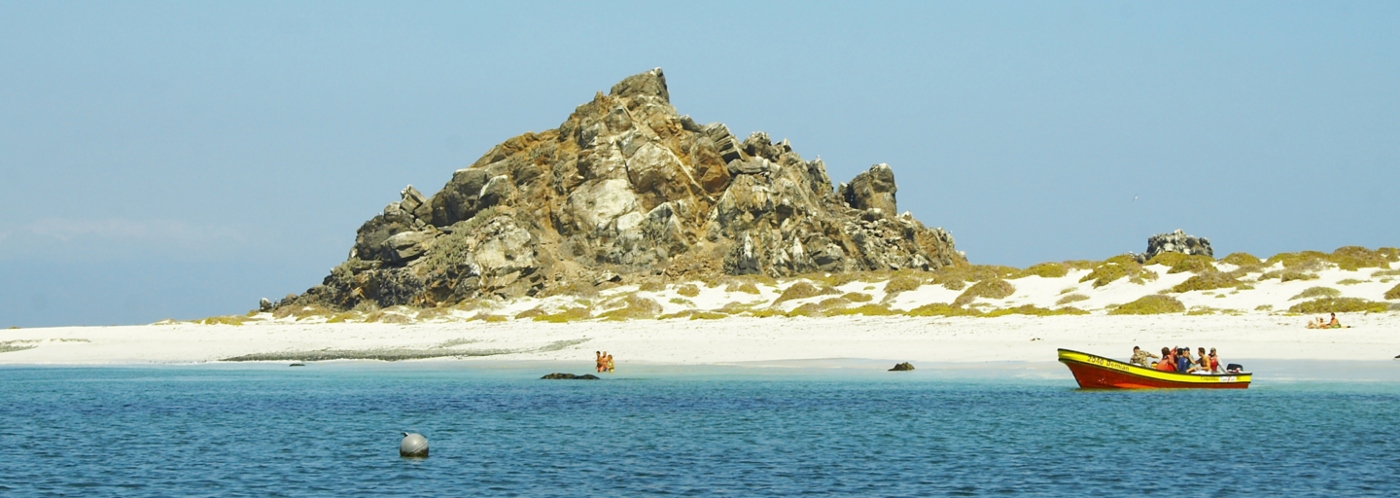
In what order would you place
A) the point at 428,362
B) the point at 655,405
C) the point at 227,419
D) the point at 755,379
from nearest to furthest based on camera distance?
the point at 227,419, the point at 655,405, the point at 755,379, the point at 428,362

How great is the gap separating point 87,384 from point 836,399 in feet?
91.6

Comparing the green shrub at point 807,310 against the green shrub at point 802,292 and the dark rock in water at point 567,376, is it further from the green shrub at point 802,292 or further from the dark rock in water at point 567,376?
the dark rock in water at point 567,376

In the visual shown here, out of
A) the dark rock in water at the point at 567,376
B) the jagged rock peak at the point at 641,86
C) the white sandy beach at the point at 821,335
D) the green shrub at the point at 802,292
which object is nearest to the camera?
the dark rock in water at the point at 567,376

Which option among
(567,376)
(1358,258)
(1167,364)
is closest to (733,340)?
(567,376)

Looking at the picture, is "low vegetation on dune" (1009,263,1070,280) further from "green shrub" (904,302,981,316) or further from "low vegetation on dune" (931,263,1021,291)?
"green shrub" (904,302,981,316)

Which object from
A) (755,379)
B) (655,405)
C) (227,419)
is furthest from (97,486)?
(755,379)

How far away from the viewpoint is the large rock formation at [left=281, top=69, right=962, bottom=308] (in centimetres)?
8881

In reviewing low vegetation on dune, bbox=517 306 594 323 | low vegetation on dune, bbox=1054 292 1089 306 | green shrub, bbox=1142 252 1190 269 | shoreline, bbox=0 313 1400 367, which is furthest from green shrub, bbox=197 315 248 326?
green shrub, bbox=1142 252 1190 269

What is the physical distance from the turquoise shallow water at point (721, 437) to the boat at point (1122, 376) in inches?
34.5

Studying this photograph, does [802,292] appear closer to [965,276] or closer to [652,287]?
[965,276]

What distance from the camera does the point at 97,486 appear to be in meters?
20.7

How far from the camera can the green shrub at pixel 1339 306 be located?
50844mm

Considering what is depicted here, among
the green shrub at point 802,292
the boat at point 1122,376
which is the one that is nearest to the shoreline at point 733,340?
the boat at point 1122,376

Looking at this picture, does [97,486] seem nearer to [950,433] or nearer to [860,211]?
[950,433]
